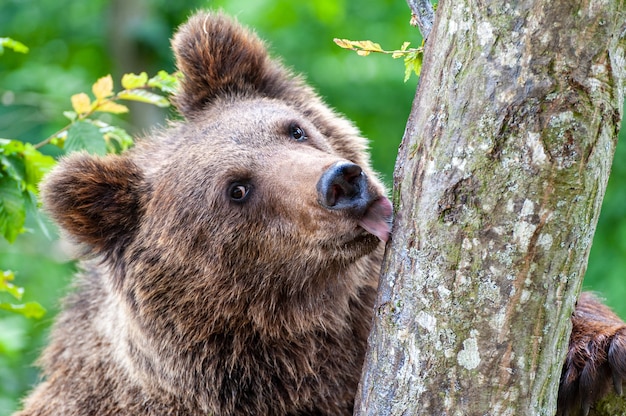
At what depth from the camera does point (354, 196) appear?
354cm

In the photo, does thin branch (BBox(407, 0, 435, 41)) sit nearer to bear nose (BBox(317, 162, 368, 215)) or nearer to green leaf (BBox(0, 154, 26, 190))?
bear nose (BBox(317, 162, 368, 215))

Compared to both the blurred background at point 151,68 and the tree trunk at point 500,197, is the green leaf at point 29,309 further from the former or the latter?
the blurred background at point 151,68

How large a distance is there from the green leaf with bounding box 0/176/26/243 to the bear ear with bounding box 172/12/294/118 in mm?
1087

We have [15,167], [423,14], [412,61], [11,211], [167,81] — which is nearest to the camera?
[423,14]

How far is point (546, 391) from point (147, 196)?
2460mm

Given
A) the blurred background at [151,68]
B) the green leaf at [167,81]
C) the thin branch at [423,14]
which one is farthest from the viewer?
the blurred background at [151,68]

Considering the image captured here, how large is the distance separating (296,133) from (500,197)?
71.9 inches

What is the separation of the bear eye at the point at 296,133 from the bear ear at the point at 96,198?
35.4 inches

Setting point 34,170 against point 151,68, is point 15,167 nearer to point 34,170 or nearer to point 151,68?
point 34,170

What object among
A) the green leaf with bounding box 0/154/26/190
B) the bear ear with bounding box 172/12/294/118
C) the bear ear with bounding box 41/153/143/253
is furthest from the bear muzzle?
the green leaf with bounding box 0/154/26/190

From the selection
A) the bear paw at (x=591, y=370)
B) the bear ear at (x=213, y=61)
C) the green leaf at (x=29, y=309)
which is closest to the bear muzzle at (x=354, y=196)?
the bear paw at (x=591, y=370)

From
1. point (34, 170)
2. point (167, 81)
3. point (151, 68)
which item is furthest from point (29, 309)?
point (151, 68)

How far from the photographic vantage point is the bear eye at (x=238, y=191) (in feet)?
13.8

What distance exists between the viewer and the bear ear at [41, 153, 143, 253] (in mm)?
4352
